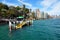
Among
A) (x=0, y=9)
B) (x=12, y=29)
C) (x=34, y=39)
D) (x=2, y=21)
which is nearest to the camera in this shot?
(x=34, y=39)

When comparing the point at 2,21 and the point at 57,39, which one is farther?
the point at 2,21

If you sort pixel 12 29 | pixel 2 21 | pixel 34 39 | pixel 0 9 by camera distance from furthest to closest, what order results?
pixel 0 9, pixel 2 21, pixel 12 29, pixel 34 39

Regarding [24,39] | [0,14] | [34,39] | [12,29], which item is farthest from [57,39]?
[0,14]

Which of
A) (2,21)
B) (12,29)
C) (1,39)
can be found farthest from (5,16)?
(1,39)

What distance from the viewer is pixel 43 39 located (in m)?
35.1

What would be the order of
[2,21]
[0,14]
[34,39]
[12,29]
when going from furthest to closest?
[0,14], [2,21], [12,29], [34,39]

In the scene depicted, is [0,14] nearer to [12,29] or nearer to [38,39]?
[12,29]

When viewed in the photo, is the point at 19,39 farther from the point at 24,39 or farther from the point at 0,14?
the point at 0,14

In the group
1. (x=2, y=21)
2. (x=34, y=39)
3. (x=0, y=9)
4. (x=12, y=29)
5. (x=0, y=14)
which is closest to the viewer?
(x=34, y=39)

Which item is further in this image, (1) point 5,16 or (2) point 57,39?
(1) point 5,16

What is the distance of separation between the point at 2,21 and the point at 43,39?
7434cm

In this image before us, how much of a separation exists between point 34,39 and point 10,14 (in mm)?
97818

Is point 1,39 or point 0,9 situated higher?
point 0,9

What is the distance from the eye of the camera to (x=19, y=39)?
3528 cm
